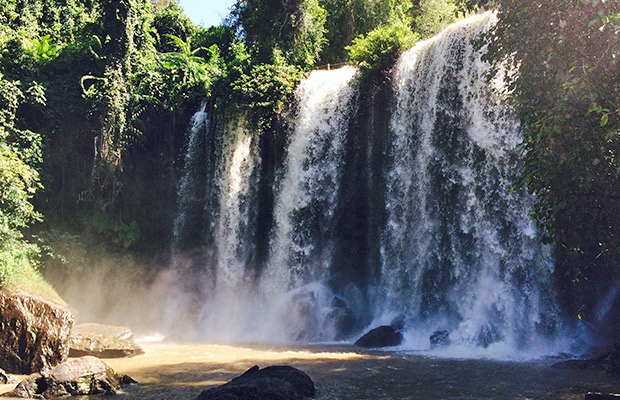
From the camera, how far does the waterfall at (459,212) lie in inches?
509

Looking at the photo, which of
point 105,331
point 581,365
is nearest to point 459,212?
point 581,365

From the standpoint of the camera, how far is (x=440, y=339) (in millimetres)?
12820

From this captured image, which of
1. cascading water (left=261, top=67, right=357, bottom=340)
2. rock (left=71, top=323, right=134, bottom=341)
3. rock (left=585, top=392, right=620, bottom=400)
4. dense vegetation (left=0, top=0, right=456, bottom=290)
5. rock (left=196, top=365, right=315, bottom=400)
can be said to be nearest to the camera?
rock (left=585, top=392, right=620, bottom=400)

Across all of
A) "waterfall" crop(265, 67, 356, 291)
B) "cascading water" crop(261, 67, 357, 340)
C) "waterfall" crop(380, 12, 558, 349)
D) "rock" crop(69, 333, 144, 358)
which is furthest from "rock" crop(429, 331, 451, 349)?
"rock" crop(69, 333, 144, 358)

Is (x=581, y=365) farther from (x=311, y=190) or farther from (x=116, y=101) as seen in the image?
(x=116, y=101)

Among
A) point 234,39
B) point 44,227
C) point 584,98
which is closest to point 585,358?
point 584,98

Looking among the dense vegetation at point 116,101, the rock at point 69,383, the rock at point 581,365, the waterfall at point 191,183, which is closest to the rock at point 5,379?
the rock at point 69,383

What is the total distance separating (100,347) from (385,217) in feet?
28.7

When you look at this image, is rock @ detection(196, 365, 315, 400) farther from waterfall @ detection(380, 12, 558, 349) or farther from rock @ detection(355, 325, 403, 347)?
waterfall @ detection(380, 12, 558, 349)

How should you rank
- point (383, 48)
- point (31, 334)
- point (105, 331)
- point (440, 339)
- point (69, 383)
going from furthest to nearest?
point (383, 48) < point (105, 331) < point (440, 339) < point (31, 334) < point (69, 383)

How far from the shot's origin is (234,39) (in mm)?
25109

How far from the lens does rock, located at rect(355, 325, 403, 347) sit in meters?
13.4

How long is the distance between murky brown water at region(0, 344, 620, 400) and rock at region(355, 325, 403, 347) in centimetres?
83

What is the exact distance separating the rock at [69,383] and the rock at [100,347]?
3416mm
